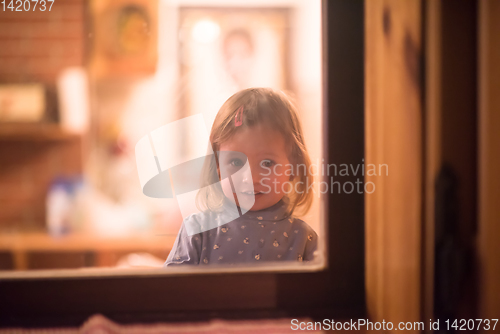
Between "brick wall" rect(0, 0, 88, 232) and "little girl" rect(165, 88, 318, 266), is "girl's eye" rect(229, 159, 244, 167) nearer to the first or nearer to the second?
"little girl" rect(165, 88, 318, 266)

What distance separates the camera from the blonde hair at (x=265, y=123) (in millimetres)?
449

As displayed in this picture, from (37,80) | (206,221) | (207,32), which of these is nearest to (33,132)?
(37,80)

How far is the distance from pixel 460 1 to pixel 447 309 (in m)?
0.36

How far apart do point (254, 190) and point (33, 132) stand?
1548 millimetres

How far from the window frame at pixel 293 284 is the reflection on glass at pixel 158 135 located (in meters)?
0.03

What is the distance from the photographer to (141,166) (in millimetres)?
523

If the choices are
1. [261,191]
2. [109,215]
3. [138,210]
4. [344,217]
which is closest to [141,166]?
[261,191]

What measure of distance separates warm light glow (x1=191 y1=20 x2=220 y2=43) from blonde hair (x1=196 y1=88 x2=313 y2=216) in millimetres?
199

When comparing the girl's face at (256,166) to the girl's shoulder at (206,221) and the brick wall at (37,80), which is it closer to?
the girl's shoulder at (206,221)

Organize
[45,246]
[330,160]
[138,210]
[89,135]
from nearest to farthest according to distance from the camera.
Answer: [330,160] → [45,246] → [138,210] → [89,135]

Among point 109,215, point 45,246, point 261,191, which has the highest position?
point 261,191

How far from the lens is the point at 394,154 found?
17.4 inches

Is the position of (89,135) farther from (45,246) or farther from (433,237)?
(433,237)

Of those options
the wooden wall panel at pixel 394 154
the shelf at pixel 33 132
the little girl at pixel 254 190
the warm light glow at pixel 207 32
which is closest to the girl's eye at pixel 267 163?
the little girl at pixel 254 190
